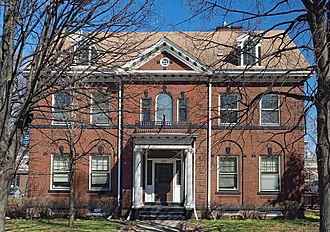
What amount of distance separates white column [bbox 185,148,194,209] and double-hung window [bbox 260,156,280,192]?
4114 millimetres

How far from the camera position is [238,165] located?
917 inches

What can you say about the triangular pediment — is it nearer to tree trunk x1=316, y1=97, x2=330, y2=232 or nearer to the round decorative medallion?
the round decorative medallion

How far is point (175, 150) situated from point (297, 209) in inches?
276

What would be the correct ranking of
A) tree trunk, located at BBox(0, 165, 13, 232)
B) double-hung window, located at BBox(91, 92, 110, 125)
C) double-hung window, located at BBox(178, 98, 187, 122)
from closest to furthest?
tree trunk, located at BBox(0, 165, 13, 232) < double-hung window, located at BBox(91, 92, 110, 125) < double-hung window, located at BBox(178, 98, 187, 122)

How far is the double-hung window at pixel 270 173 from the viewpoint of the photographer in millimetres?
23266

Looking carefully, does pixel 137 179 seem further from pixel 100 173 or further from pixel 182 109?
pixel 182 109

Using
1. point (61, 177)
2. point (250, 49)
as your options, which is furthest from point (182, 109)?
point (250, 49)

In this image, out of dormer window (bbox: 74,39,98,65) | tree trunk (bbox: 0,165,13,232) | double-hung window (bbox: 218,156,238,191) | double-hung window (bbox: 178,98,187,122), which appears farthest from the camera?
double-hung window (bbox: 178,98,187,122)

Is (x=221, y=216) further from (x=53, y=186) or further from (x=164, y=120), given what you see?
(x=53, y=186)

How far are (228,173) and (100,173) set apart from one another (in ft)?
22.7

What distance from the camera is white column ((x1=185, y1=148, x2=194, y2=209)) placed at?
71.2 feet

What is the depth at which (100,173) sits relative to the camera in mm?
23375

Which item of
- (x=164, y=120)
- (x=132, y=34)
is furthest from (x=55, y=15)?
(x=164, y=120)

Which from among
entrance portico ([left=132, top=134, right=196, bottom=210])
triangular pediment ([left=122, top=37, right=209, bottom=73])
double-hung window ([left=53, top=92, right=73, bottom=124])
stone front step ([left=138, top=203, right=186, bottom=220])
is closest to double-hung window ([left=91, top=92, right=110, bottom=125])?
double-hung window ([left=53, top=92, right=73, bottom=124])
